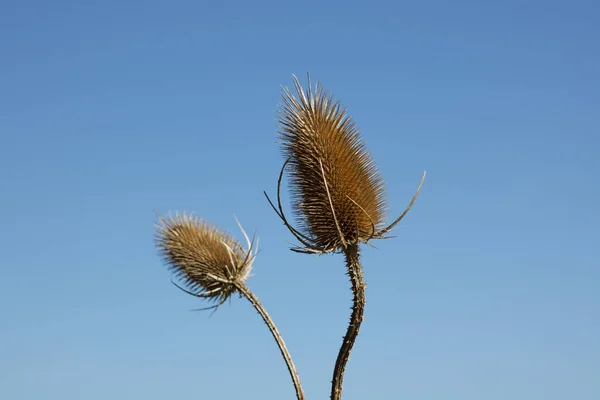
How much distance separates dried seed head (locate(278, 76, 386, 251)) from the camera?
30.9 ft

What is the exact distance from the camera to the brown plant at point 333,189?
30.9 feet

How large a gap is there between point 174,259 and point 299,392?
108 inches

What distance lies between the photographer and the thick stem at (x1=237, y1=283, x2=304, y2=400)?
387 inches

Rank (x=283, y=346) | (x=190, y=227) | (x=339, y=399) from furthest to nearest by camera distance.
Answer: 1. (x=190, y=227)
2. (x=283, y=346)
3. (x=339, y=399)

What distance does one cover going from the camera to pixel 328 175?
942 centimetres

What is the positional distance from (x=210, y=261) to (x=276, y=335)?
1.48m

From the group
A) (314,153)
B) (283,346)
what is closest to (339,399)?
(283,346)

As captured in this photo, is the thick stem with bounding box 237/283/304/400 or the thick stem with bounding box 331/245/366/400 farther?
the thick stem with bounding box 237/283/304/400

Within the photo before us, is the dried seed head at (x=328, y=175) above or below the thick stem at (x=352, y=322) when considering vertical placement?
above

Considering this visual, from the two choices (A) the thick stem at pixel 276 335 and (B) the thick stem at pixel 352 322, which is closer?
(B) the thick stem at pixel 352 322

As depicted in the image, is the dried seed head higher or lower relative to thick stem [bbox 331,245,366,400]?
higher

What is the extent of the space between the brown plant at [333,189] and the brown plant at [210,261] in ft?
4.29

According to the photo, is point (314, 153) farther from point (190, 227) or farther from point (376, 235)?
Answer: point (190, 227)

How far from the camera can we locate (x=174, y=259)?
10758 millimetres
